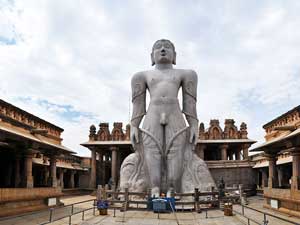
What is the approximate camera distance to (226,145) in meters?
39.3

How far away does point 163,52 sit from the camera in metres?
19.6

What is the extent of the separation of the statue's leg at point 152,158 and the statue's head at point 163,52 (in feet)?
14.6

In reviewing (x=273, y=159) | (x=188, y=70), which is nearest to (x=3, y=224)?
(x=188, y=70)

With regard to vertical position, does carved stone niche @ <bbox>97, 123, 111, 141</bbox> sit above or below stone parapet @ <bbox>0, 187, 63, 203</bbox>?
above

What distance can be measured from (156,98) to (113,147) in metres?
21.0

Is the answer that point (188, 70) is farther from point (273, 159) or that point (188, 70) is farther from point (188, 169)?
point (273, 159)

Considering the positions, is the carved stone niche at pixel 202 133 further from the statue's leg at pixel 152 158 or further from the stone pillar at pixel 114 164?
the statue's leg at pixel 152 158

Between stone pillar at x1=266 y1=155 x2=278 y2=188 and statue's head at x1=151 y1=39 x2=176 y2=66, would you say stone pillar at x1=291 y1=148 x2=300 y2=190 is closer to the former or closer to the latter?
stone pillar at x1=266 y1=155 x2=278 y2=188

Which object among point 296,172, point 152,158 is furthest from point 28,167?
point 296,172

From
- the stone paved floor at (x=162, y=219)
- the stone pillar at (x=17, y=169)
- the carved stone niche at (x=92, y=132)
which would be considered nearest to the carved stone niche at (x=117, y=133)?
the carved stone niche at (x=92, y=132)

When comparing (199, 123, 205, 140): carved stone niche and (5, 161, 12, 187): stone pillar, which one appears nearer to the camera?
(5, 161, 12, 187): stone pillar

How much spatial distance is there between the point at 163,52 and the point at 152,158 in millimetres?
6114

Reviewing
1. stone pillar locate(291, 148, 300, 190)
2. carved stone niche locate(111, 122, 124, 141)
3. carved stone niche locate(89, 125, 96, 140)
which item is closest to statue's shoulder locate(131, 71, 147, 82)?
stone pillar locate(291, 148, 300, 190)

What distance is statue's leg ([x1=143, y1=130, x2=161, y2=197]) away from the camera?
59.3 ft
